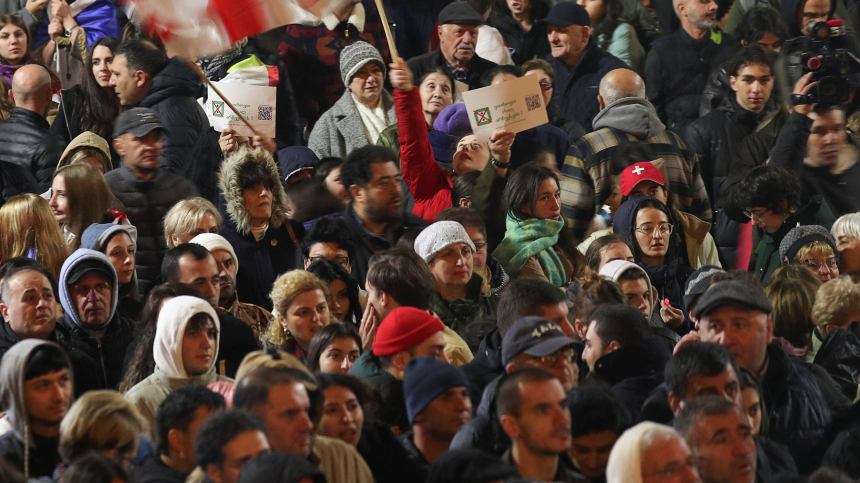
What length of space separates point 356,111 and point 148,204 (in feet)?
5.81

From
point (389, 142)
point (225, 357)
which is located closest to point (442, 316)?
point (225, 357)

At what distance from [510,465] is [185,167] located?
4.94m

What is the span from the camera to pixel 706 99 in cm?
1011

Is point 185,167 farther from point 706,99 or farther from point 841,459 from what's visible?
point 841,459

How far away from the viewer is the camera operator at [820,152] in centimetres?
885

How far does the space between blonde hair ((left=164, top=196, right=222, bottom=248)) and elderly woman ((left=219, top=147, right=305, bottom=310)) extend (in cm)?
15

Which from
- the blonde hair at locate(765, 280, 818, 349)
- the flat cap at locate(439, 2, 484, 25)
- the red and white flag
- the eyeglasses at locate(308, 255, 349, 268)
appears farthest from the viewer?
the flat cap at locate(439, 2, 484, 25)

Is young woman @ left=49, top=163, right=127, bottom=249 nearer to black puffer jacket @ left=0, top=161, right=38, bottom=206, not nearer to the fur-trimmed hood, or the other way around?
the fur-trimmed hood

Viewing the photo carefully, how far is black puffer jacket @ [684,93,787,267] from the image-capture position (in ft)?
31.3

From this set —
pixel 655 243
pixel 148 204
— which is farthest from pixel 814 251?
pixel 148 204

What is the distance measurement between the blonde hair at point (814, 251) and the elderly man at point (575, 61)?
2.58 meters

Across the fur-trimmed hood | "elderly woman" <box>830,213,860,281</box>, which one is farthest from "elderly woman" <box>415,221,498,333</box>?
"elderly woman" <box>830,213,860,281</box>

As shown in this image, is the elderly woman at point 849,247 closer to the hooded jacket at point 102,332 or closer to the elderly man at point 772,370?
the elderly man at point 772,370

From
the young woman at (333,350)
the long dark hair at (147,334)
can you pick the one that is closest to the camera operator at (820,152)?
Answer: the young woman at (333,350)
